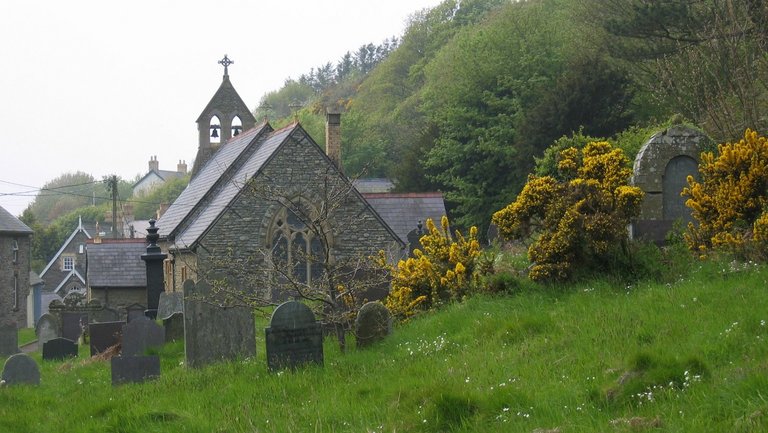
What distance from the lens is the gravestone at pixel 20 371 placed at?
1408 cm

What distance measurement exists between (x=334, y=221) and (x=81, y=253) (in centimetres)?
6043

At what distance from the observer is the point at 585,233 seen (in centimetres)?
1288

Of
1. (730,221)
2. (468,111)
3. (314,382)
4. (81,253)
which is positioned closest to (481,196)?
(468,111)

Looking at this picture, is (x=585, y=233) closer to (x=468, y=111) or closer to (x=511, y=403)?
(x=511, y=403)

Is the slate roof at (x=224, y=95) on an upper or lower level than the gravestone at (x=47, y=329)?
upper

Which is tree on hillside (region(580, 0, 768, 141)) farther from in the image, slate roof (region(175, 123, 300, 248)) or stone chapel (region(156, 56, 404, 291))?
slate roof (region(175, 123, 300, 248))

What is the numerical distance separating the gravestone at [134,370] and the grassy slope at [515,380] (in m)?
0.36

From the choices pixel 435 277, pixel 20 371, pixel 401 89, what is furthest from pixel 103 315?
pixel 401 89

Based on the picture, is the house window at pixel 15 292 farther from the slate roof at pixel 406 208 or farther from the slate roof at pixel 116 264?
the slate roof at pixel 406 208

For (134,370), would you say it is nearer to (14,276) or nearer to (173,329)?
(173,329)

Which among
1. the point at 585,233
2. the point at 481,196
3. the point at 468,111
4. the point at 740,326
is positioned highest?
the point at 468,111

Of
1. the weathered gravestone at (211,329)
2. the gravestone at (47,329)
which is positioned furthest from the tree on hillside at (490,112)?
the weathered gravestone at (211,329)

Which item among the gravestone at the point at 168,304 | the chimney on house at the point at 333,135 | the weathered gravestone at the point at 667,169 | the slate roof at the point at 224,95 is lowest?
the gravestone at the point at 168,304

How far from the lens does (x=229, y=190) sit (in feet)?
105
